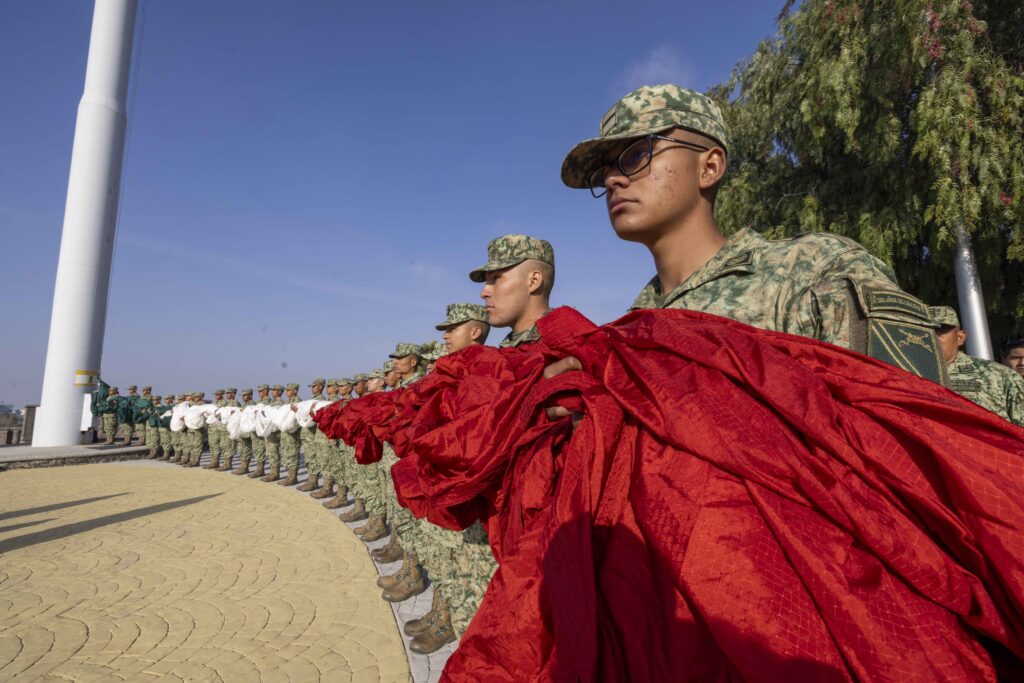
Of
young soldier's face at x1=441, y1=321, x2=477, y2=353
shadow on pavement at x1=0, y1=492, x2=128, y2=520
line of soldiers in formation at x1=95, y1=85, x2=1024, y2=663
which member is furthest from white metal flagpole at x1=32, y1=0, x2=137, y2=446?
line of soldiers in formation at x1=95, y1=85, x2=1024, y2=663

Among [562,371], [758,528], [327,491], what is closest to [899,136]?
[562,371]

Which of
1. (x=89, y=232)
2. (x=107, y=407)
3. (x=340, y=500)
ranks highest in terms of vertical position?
(x=89, y=232)

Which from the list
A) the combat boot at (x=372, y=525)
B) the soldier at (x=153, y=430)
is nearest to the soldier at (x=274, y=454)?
the combat boot at (x=372, y=525)

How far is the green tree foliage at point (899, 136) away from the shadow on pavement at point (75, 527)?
1150 cm

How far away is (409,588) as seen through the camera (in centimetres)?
537

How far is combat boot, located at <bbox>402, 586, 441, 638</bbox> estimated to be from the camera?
4.33m

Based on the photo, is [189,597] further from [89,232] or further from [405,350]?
[89,232]

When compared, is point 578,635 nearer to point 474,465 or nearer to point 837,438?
point 837,438

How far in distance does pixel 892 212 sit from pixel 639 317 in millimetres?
8591

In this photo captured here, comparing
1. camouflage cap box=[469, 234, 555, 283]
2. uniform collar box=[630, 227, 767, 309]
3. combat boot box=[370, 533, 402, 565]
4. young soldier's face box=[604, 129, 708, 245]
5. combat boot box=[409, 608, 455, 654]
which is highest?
camouflage cap box=[469, 234, 555, 283]

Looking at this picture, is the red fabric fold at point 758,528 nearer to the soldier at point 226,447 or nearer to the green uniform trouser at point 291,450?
the green uniform trouser at point 291,450

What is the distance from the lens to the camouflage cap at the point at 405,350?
701 centimetres

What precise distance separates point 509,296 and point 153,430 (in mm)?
20501

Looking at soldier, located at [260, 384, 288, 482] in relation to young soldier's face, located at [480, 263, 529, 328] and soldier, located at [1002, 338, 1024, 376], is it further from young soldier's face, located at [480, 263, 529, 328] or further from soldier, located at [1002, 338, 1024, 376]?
soldier, located at [1002, 338, 1024, 376]
